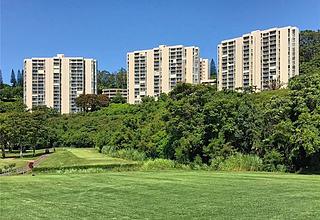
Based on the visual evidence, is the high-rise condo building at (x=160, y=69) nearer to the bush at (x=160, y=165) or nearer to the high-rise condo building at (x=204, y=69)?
the high-rise condo building at (x=204, y=69)

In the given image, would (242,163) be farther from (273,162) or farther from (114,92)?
(114,92)

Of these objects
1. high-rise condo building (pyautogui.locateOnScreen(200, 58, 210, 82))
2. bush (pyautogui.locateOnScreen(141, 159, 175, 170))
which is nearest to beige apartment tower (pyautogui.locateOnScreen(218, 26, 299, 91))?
high-rise condo building (pyautogui.locateOnScreen(200, 58, 210, 82))

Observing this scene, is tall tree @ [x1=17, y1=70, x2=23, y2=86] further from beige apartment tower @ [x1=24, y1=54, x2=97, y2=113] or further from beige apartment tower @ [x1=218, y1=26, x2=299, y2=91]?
beige apartment tower @ [x1=218, y1=26, x2=299, y2=91]

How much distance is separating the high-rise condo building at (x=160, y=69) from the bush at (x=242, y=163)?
65.4m

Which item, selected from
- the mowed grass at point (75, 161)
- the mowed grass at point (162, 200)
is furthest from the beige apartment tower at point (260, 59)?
the mowed grass at point (162, 200)

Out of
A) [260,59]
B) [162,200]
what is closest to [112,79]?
[260,59]

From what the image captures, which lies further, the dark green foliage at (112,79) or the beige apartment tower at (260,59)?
the dark green foliage at (112,79)

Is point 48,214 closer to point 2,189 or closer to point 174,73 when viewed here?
point 2,189

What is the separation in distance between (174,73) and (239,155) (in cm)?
6681

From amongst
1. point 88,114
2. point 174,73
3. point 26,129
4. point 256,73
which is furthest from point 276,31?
point 26,129

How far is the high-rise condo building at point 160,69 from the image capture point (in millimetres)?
93688

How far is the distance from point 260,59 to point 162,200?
7316 centimetres

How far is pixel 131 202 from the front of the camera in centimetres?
1180

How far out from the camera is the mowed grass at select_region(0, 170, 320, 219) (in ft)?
32.4
